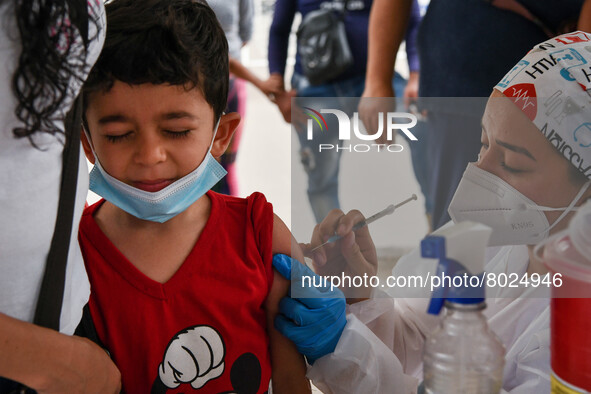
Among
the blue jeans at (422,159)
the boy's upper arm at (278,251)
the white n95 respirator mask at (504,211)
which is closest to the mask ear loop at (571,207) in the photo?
the white n95 respirator mask at (504,211)

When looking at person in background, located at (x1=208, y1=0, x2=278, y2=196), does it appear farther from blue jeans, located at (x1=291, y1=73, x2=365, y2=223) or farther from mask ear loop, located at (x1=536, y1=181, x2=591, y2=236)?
mask ear loop, located at (x1=536, y1=181, x2=591, y2=236)

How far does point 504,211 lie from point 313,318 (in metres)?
0.33

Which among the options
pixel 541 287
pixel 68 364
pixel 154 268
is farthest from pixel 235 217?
pixel 541 287

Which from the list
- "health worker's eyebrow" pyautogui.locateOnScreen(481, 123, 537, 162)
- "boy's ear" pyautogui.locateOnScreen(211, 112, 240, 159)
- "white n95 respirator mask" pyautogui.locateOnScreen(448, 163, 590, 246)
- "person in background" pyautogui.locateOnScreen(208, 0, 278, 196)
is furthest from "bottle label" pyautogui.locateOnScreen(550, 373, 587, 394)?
"person in background" pyautogui.locateOnScreen(208, 0, 278, 196)

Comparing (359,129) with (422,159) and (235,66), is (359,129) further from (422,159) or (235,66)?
(235,66)

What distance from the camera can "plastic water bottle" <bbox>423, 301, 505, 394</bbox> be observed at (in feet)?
2.18

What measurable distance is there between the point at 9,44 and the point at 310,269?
49cm

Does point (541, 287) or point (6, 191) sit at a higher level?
point (6, 191)

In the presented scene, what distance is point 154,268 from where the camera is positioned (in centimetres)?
103

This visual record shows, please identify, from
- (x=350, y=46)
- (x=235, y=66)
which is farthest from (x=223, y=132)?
(x=235, y=66)

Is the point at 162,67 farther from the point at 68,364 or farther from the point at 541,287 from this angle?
the point at 541,287

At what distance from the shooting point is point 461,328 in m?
0.67

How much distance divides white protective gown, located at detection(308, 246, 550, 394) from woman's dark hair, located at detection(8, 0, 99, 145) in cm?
47

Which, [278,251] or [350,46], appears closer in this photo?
[278,251]
